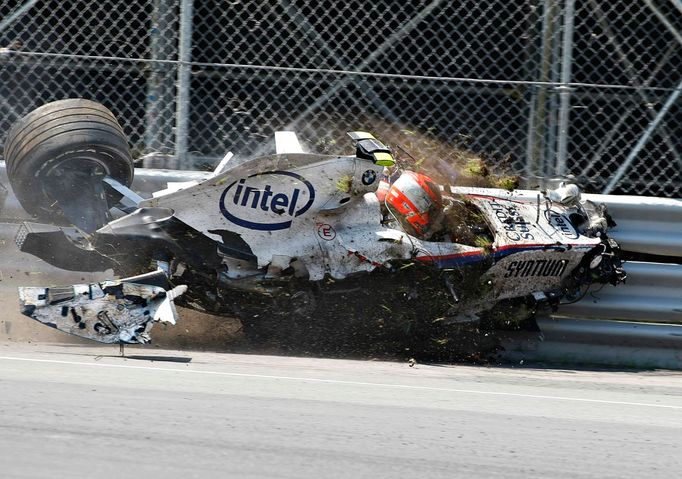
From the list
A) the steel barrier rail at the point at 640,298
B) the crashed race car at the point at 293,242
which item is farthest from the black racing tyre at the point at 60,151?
the steel barrier rail at the point at 640,298

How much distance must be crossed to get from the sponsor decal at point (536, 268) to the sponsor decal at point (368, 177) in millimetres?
1031

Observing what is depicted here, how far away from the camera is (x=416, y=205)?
6.13m

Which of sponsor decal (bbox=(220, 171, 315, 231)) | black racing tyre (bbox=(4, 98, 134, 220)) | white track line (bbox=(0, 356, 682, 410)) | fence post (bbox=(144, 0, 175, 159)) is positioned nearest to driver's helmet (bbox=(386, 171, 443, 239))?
sponsor decal (bbox=(220, 171, 315, 231))

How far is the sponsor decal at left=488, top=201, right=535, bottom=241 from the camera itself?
622 centimetres

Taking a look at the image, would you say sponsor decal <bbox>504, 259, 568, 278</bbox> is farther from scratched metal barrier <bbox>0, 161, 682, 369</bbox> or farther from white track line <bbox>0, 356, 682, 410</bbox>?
white track line <bbox>0, 356, 682, 410</bbox>

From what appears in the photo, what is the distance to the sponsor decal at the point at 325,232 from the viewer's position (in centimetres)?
586

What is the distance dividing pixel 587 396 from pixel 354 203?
68.8 inches

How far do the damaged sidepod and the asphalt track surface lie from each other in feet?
0.50

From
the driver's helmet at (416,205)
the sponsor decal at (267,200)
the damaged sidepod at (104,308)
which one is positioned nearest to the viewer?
the damaged sidepod at (104,308)

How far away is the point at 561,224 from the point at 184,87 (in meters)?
2.72

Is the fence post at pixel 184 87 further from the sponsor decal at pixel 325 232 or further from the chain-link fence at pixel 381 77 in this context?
the sponsor decal at pixel 325 232

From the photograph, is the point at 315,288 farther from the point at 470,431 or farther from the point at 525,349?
the point at 470,431

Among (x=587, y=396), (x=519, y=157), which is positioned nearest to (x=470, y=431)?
(x=587, y=396)

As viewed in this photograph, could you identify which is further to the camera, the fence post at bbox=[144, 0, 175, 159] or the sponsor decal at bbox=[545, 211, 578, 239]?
the fence post at bbox=[144, 0, 175, 159]
